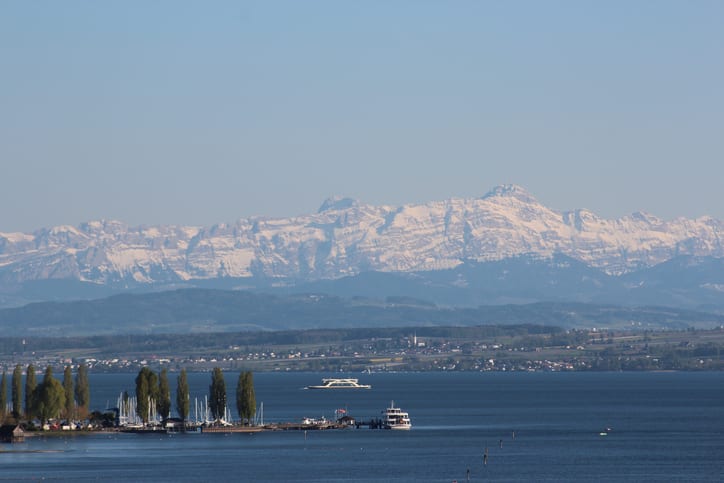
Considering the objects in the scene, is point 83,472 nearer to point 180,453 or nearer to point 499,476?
point 180,453

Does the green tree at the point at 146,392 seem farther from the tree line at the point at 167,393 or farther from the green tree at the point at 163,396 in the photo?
the green tree at the point at 163,396

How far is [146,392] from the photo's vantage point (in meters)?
196

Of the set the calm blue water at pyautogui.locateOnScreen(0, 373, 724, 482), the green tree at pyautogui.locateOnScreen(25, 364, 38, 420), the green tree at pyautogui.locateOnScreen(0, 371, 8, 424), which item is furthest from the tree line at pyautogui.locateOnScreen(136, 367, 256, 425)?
the green tree at pyautogui.locateOnScreen(0, 371, 8, 424)

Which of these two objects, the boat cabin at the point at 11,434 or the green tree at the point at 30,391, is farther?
the green tree at the point at 30,391

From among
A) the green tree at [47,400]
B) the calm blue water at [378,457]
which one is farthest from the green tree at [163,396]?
the green tree at [47,400]

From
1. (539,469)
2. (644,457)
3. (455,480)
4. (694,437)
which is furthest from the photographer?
(694,437)

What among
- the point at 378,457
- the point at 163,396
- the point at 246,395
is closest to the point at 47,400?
the point at 163,396

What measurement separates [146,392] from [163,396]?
6.45 ft

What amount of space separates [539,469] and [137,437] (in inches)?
2286

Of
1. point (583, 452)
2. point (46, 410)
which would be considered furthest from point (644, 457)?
point (46, 410)

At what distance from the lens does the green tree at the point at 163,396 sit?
194 metres

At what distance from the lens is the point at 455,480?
139 meters

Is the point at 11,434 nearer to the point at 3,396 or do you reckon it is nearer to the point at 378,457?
the point at 3,396

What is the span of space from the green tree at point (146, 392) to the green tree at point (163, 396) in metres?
0.51
